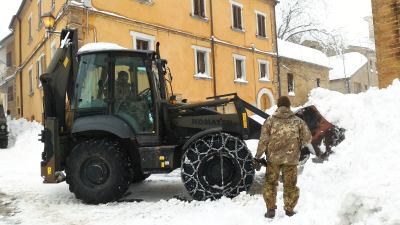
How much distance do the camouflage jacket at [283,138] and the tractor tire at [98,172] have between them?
2.30 meters

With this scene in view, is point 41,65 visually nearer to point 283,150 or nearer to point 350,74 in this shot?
point 283,150

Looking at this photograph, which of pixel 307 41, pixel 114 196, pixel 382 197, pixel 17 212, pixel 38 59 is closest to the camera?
pixel 382 197

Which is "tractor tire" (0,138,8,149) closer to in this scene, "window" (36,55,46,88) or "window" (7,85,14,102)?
"window" (36,55,46,88)

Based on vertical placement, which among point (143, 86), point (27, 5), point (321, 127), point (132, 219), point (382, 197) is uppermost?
point (27, 5)

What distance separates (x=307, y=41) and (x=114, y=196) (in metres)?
36.8

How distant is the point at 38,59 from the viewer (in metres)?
19.3

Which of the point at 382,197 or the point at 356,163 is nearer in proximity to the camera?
the point at 382,197

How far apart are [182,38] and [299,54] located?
12.3 meters

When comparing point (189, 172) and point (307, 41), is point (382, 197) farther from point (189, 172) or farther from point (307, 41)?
point (307, 41)

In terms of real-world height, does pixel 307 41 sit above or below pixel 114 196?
above

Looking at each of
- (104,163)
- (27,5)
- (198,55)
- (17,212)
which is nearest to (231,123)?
(104,163)

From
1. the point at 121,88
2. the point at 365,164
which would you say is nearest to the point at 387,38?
the point at 365,164

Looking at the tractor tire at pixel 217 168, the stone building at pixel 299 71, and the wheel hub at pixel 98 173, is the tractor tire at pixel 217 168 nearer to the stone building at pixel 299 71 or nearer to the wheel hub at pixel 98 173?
the wheel hub at pixel 98 173

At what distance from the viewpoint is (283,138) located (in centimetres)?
502
